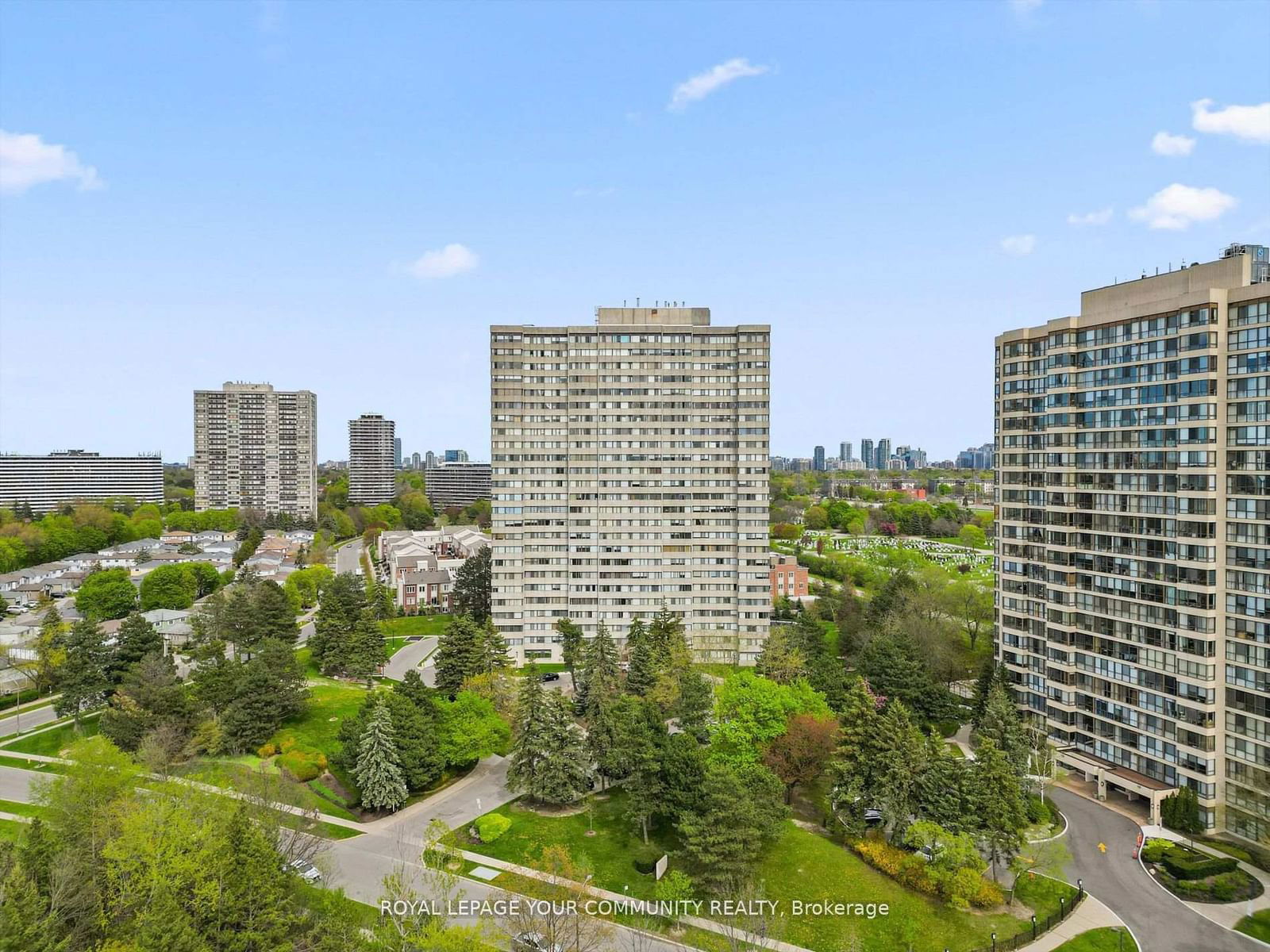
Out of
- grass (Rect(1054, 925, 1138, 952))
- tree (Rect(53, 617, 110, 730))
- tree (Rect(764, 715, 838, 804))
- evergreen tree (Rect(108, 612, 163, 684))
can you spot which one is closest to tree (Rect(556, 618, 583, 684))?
tree (Rect(764, 715, 838, 804))

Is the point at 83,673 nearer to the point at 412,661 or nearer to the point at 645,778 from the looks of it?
the point at 412,661

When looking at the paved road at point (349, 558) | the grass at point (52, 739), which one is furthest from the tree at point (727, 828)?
the paved road at point (349, 558)

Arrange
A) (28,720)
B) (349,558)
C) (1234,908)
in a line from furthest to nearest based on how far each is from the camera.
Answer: (349,558) < (28,720) < (1234,908)

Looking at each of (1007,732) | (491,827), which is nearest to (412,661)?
(491,827)

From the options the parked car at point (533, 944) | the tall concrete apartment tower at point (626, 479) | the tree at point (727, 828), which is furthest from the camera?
the tall concrete apartment tower at point (626, 479)

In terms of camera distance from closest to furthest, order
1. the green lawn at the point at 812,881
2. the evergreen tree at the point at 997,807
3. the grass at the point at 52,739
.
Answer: the green lawn at the point at 812,881, the evergreen tree at the point at 997,807, the grass at the point at 52,739

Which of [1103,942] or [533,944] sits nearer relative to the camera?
[533,944]

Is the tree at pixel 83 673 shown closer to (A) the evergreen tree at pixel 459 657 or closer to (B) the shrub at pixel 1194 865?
(A) the evergreen tree at pixel 459 657
